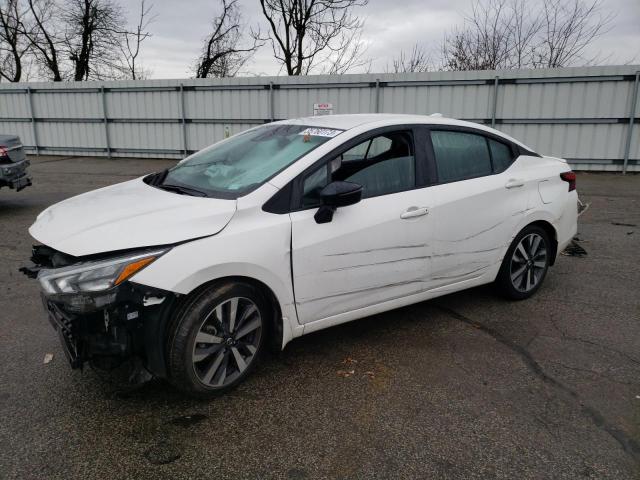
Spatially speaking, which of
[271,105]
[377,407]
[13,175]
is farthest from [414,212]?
[271,105]

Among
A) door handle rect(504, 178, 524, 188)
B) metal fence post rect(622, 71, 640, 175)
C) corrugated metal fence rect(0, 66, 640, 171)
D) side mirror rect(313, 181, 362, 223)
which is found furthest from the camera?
corrugated metal fence rect(0, 66, 640, 171)

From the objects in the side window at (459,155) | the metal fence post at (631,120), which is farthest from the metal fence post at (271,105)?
the side window at (459,155)

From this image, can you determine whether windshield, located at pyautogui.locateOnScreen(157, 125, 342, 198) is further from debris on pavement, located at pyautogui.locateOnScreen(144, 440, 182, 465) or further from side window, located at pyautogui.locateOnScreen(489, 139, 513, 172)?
side window, located at pyautogui.locateOnScreen(489, 139, 513, 172)

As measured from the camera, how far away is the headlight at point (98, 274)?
2535 mm

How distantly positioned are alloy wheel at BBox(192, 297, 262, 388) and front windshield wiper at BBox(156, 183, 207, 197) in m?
0.77

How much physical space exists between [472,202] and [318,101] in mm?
10944

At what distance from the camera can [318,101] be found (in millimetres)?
14180

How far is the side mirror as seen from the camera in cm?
303

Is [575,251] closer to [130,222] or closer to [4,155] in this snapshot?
[130,222]

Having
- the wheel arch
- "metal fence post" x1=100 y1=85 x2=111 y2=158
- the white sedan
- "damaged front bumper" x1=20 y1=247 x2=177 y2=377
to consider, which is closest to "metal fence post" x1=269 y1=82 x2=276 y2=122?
"metal fence post" x1=100 y1=85 x2=111 y2=158

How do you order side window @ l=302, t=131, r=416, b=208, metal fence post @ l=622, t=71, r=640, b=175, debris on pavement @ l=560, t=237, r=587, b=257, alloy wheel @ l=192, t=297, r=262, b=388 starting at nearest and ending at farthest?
1. alloy wheel @ l=192, t=297, r=262, b=388
2. side window @ l=302, t=131, r=416, b=208
3. debris on pavement @ l=560, t=237, r=587, b=257
4. metal fence post @ l=622, t=71, r=640, b=175

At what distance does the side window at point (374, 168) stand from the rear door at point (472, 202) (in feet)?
0.80

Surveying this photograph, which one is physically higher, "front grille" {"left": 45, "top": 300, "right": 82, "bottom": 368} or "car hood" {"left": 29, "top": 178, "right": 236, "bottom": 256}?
"car hood" {"left": 29, "top": 178, "right": 236, "bottom": 256}

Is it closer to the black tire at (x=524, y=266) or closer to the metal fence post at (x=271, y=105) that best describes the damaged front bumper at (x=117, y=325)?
the black tire at (x=524, y=266)
